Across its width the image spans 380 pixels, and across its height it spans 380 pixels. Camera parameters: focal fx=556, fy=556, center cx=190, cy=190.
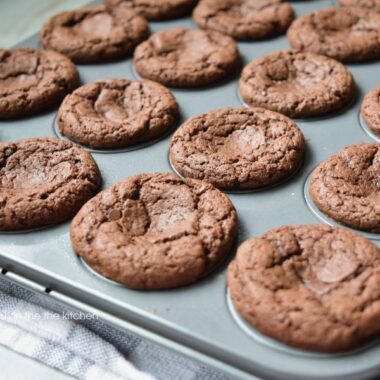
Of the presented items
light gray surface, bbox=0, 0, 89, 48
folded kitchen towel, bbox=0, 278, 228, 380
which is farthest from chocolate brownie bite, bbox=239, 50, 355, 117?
light gray surface, bbox=0, 0, 89, 48

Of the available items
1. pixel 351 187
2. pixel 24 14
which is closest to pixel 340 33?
pixel 351 187

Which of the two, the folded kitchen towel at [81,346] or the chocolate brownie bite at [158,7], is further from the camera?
the chocolate brownie bite at [158,7]

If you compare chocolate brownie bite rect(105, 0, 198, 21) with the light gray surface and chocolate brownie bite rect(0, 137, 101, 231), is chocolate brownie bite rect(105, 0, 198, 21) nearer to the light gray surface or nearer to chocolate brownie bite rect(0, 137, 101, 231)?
the light gray surface

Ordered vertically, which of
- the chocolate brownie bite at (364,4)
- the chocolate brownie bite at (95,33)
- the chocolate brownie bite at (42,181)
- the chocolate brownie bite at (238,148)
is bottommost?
the chocolate brownie bite at (364,4)

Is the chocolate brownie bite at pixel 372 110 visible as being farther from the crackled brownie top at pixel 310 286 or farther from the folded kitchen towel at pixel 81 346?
the folded kitchen towel at pixel 81 346

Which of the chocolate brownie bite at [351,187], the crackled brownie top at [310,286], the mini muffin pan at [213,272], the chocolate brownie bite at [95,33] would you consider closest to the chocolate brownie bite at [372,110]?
the mini muffin pan at [213,272]

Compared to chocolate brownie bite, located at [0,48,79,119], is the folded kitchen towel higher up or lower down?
lower down
